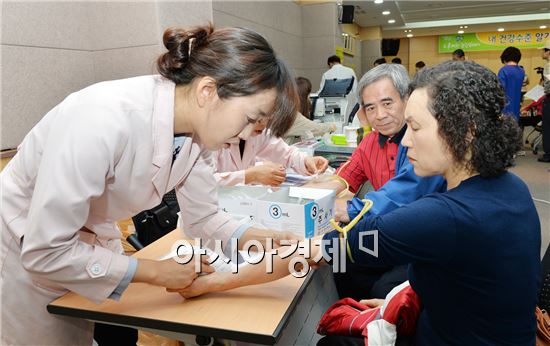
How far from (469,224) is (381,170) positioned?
1138mm

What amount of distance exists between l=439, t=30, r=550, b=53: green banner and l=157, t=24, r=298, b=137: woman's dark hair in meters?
16.8

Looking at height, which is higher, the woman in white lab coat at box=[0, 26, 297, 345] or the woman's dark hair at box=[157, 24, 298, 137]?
the woman's dark hair at box=[157, 24, 298, 137]

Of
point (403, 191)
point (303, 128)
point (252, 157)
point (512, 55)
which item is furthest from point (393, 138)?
point (512, 55)

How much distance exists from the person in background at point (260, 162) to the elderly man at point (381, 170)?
0.23m

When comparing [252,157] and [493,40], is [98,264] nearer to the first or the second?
[252,157]

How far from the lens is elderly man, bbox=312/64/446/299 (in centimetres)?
159

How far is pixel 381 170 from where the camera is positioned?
204 centimetres

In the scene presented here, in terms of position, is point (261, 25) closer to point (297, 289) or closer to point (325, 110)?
point (325, 110)

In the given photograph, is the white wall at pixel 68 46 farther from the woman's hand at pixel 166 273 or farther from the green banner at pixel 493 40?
the green banner at pixel 493 40

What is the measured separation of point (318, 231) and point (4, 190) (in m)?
1.04

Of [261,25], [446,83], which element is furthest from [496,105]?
[261,25]

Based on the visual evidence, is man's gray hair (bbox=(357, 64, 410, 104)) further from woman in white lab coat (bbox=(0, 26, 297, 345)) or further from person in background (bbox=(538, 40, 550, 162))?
person in background (bbox=(538, 40, 550, 162))

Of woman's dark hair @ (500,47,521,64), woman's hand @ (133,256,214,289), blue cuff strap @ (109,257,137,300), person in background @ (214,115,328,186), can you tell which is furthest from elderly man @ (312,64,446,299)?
woman's dark hair @ (500,47,521,64)

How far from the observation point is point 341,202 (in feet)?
6.23
